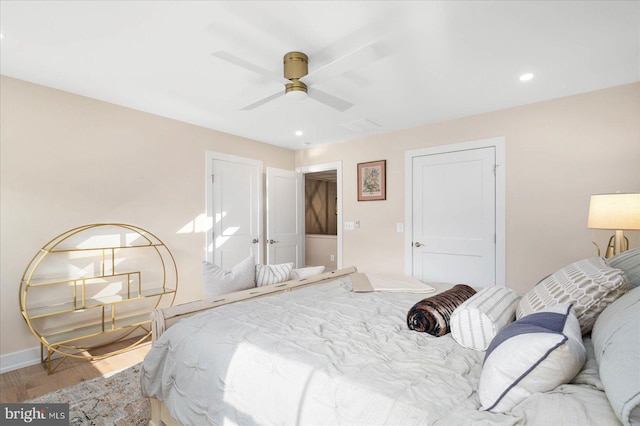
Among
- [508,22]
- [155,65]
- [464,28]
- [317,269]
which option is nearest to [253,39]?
[155,65]

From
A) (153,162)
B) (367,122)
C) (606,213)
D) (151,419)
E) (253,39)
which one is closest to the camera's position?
(151,419)

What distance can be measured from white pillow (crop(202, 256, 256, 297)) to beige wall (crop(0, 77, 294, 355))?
5.49 ft

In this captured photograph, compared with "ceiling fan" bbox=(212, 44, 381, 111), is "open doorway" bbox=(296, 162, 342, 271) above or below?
below

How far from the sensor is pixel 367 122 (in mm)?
3691

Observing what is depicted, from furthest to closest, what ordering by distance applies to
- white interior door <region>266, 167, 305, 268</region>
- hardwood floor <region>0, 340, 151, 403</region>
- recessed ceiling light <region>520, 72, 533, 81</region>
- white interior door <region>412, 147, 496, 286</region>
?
1. white interior door <region>266, 167, 305, 268</region>
2. white interior door <region>412, 147, 496, 286</region>
3. recessed ceiling light <region>520, 72, 533, 81</region>
4. hardwood floor <region>0, 340, 151, 403</region>

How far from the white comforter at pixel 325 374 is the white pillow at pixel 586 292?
0.94 feet

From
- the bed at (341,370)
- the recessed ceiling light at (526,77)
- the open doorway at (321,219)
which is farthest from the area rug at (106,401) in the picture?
the open doorway at (321,219)

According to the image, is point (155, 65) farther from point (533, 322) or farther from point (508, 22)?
point (533, 322)

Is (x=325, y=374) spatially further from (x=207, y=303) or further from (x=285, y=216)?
(x=285, y=216)

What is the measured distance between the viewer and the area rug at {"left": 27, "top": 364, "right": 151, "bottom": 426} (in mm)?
1902

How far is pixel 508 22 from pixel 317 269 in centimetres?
222

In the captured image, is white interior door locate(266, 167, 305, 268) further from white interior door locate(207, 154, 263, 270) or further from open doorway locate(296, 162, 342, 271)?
open doorway locate(296, 162, 342, 271)

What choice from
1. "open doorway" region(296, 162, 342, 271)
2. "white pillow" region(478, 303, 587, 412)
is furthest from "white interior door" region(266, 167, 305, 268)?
"white pillow" region(478, 303, 587, 412)

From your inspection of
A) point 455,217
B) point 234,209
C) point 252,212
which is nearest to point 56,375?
point 234,209
